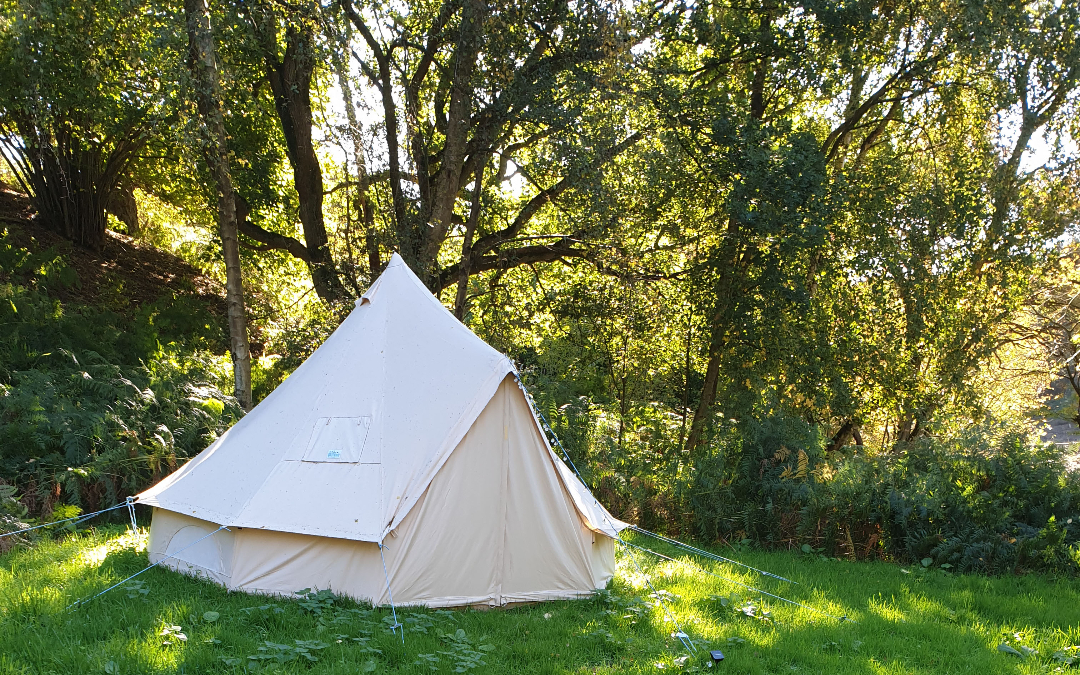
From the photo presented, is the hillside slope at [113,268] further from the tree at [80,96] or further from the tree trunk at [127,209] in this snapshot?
the tree trunk at [127,209]

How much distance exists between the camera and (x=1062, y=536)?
7289 millimetres

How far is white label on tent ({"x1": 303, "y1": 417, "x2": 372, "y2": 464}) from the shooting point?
19.1 feet

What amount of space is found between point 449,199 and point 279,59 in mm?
3281

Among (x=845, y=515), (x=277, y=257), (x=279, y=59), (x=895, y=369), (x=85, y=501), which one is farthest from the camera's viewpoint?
(x=277, y=257)

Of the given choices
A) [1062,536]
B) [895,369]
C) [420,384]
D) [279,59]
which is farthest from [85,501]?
[895,369]

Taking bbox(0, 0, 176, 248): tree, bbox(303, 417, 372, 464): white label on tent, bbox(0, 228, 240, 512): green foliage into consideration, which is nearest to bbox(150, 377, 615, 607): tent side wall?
bbox(303, 417, 372, 464): white label on tent

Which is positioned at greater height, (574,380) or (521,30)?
(521,30)

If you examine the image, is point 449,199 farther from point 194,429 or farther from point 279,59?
point 194,429

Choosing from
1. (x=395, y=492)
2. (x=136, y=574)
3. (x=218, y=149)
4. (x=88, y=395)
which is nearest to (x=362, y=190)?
(x=218, y=149)

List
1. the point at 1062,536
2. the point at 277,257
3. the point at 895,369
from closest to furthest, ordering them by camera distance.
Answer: the point at 1062,536 < the point at 895,369 < the point at 277,257

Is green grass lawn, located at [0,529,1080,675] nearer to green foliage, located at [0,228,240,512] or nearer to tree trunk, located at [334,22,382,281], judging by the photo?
green foliage, located at [0,228,240,512]

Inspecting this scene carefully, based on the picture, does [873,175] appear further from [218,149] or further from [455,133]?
[218,149]

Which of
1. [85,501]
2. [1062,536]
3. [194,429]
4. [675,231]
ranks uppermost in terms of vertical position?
[675,231]

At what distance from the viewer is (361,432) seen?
594 cm
